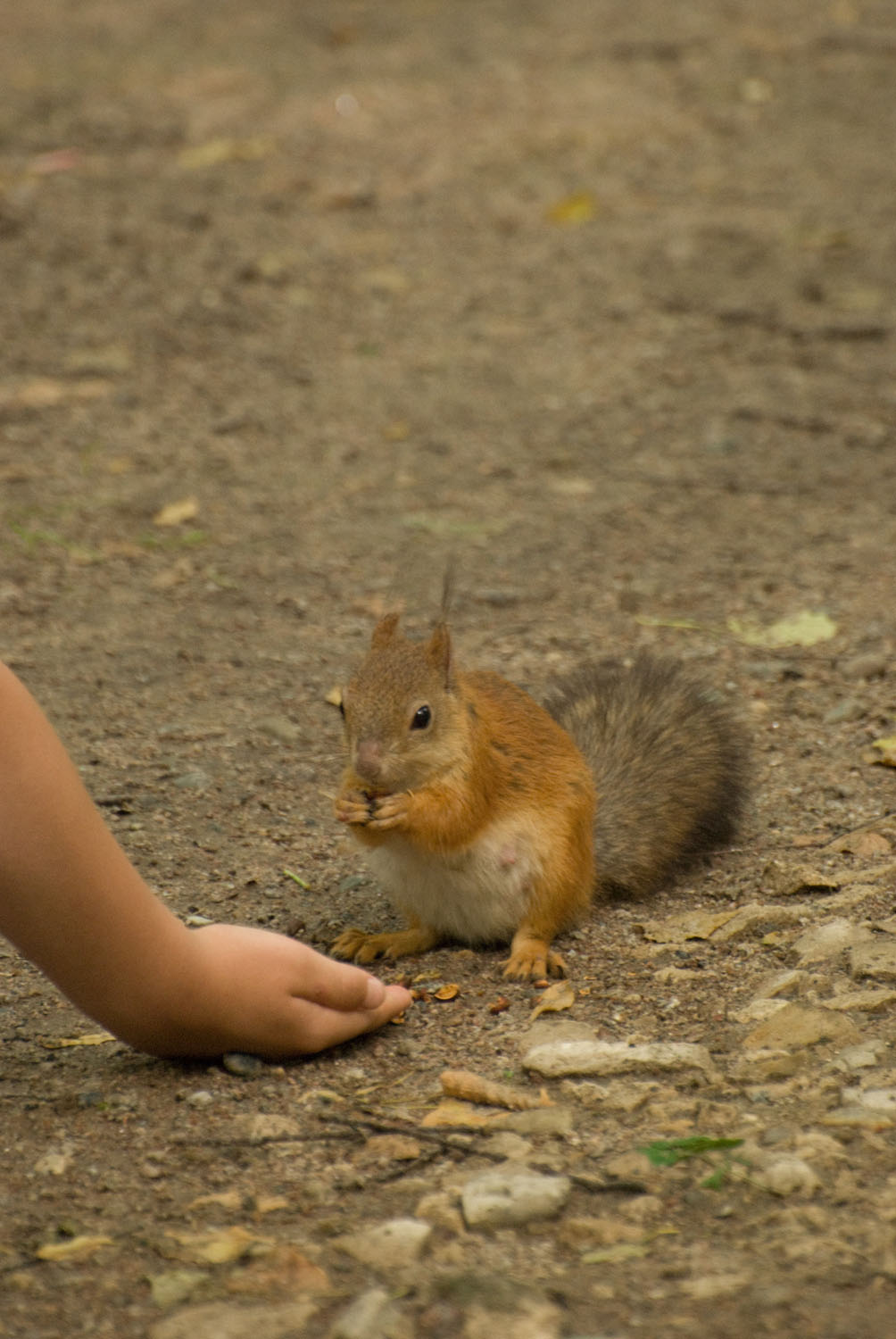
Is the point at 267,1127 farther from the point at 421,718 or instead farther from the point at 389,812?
the point at 421,718

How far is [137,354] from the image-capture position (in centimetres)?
521

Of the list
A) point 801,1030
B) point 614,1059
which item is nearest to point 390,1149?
point 614,1059

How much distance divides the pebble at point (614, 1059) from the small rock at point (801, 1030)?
76 mm

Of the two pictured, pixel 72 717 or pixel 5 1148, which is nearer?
pixel 5 1148

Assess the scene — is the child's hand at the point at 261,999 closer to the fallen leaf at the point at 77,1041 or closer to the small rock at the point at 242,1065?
the small rock at the point at 242,1065

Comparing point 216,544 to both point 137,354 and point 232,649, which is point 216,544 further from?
point 137,354

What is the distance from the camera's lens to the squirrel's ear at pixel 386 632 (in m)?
2.61

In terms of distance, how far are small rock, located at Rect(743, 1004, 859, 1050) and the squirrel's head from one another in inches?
24.1

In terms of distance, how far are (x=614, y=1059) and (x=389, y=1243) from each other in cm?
47

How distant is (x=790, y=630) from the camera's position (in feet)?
11.7

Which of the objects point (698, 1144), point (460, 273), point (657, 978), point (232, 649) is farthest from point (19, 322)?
point (698, 1144)

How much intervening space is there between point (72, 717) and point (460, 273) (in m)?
3.03

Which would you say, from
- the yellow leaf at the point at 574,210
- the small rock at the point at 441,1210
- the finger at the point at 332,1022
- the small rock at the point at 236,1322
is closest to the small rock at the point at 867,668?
the finger at the point at 332,1022

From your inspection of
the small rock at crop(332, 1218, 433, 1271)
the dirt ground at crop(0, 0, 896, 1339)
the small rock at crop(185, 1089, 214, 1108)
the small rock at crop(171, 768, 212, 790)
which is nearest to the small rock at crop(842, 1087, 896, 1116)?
the dirt ground at crop(0, 0, 896, 1339)
